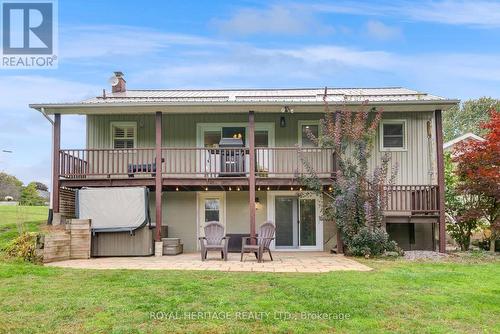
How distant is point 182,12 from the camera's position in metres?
15.7

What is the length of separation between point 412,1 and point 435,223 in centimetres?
655

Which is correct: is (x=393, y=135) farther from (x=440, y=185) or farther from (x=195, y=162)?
(x=195, y=162)

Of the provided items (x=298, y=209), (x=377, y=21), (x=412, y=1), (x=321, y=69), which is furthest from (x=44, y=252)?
(x=321, y=69)

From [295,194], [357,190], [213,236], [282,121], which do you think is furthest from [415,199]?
[213,236]

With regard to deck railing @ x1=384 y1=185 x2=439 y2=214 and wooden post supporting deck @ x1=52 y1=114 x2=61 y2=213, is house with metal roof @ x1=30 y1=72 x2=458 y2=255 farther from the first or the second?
wooden post supporting deck @ x1=52 y1=114 x2=61 y2=213

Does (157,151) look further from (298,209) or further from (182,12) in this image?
(182,12)

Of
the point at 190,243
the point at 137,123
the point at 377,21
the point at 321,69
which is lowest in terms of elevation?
the point at 190,243

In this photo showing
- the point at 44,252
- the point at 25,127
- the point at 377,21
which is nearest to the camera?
the point at 44,252

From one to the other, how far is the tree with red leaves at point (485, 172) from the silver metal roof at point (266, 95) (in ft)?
6.68

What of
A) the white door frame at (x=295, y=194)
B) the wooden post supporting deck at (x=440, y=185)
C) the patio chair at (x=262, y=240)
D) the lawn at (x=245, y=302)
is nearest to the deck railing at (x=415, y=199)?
the wooden post supporting deck at (x=440, y=185)

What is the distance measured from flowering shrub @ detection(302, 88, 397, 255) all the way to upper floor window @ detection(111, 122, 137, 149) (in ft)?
18.9

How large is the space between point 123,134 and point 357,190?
746 centimetres

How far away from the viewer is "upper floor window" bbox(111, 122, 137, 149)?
1462cm

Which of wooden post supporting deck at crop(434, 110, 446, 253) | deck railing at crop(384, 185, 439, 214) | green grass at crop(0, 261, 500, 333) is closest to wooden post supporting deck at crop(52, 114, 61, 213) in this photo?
green grass at crop(0, 261, 500, 333)
